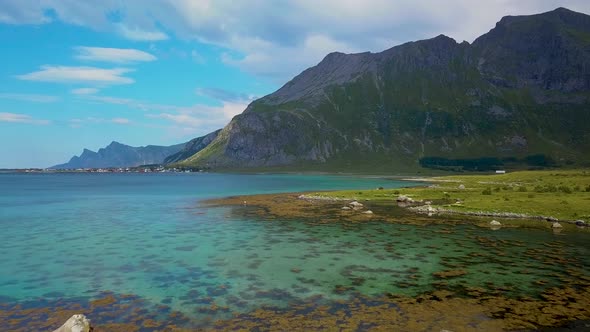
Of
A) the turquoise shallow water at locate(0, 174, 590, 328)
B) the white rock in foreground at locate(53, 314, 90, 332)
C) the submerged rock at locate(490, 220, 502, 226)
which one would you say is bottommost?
the submerged rock at locate(490, 220, 502, 226)

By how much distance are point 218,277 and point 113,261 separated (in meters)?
15.5

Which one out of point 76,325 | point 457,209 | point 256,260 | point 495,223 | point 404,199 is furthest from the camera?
point 404,199

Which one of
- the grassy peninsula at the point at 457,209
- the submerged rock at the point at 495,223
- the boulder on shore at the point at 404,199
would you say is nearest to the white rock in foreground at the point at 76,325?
the grassy peninsula at the point at 457,209

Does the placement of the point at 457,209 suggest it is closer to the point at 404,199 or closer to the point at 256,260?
the point at 404,199

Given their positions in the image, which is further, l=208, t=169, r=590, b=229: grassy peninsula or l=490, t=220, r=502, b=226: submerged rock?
l=208, t=169, r=590, b=229: grassy peninsula

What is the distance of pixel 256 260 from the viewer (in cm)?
4931

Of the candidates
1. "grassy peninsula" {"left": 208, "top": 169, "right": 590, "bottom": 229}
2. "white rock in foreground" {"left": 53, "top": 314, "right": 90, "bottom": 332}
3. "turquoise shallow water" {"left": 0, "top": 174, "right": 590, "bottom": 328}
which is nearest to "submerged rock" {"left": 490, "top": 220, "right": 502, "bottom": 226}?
"grassy peninsula" {"left": 208, "top": 169, "right": 590, "bottom": 229}

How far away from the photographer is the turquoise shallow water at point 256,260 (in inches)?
1460

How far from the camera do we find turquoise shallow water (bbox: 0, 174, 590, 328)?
3709 cm

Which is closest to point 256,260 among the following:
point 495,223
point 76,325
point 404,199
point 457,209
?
point 76,325

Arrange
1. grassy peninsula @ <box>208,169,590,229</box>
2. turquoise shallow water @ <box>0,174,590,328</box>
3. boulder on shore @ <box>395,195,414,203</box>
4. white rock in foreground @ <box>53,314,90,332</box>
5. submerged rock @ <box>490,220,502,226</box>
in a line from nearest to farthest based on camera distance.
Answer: white rock in foreground @ <box>53,314,90,332</box> → turquoise shallow water @ <box>0,174,590,328</box> → submerged rock @ <box>490,220,502,226</box> → grassy peninsula @ <box>208,169,590,229</box> → boulder on shore @ <box>395,195,414,203</box>

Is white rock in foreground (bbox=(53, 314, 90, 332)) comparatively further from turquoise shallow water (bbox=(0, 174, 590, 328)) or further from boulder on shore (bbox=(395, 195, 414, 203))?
boulder on shore (bbox=(395, 195, 414, 203))

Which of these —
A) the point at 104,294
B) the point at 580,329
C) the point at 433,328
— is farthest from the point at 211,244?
the point at 580,329

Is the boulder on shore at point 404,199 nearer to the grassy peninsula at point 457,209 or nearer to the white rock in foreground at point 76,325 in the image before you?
the grassy peninsula at point 457,209
